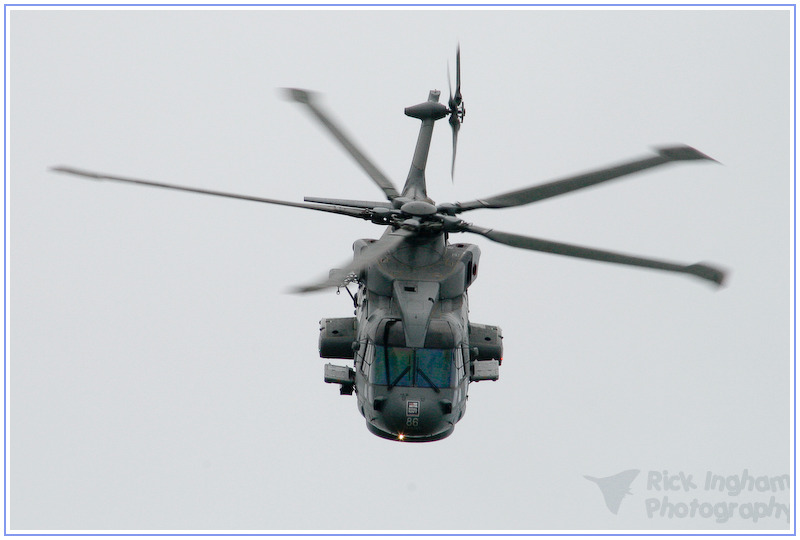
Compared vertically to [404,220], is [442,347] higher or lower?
lower

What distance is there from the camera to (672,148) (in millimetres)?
18797

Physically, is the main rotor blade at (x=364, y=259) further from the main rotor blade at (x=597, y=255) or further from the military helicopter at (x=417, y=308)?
the main rotor blade at (x=597, y=255)

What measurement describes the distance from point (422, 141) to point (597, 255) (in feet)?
20.7

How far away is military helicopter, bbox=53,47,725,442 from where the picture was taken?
18.9 meters

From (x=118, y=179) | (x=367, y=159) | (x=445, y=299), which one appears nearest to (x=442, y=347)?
(x=445, y=299)

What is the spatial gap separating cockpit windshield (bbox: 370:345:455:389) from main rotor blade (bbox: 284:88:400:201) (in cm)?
306

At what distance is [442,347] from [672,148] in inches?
215

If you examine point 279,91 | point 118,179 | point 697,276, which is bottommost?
point 697,276

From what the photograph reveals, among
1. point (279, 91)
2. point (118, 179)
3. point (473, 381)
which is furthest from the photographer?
point (279, 91)

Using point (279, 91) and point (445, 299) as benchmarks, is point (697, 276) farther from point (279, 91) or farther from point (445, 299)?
point (279, 91)

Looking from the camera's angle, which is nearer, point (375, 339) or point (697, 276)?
point (697, 276)

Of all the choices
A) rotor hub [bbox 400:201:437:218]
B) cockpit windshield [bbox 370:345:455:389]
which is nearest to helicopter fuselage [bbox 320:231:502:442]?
cockpit windshield [bbox 370:345:455:389]

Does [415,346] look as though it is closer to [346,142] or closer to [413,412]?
[413,412]

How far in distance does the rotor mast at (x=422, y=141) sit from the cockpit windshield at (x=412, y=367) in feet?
10.7
